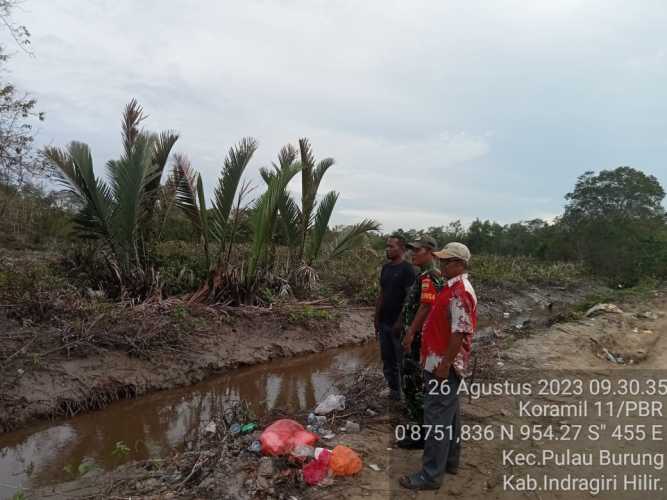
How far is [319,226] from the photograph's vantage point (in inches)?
405

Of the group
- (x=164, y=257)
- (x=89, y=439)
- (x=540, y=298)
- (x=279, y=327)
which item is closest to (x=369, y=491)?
(x=89, y=439)

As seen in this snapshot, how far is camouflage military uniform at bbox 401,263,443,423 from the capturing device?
3.70 metres

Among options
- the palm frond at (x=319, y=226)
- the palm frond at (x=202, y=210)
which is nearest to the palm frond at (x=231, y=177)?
the palm frond at (x=202, y=210)

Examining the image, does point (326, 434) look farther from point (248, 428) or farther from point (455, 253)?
point (455, 253)

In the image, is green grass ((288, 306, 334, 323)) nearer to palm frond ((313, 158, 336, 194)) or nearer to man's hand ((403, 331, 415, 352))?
palm frond ((313, 158, 336, 194))

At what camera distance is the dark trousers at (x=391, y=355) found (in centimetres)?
460

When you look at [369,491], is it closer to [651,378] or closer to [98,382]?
[98,382]

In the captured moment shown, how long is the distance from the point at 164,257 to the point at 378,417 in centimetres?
574

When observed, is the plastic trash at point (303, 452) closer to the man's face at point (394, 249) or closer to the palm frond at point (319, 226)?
the man's face at point (394, 249)

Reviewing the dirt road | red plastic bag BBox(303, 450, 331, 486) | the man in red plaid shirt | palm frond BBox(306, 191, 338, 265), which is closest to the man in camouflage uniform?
the dirt road

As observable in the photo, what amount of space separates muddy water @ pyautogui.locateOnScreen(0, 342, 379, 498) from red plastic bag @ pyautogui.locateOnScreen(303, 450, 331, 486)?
81.4 inches

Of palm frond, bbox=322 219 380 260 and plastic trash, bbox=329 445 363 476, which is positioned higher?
palm frond, bbox=322 219 380 260

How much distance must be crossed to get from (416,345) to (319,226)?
6.56 m

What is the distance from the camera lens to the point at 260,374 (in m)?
7.36
